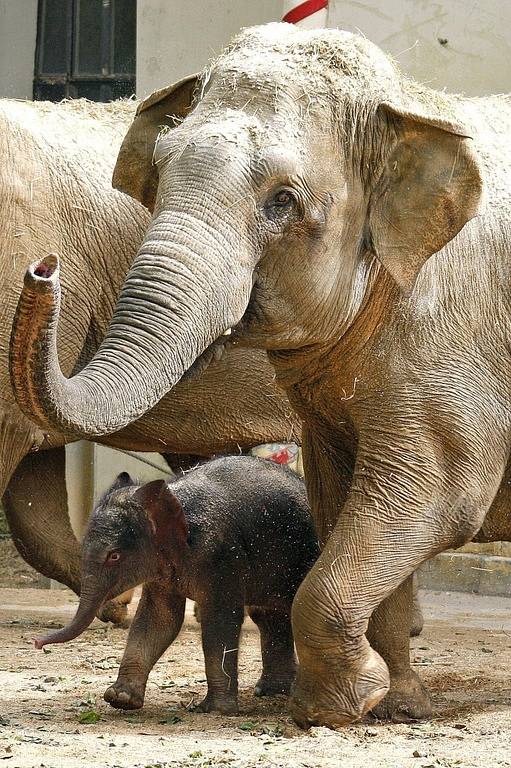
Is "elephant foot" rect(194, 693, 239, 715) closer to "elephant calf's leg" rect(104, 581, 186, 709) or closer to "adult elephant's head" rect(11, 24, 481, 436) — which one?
"elephant calf's leg" rect(104, 581, 186, 709)

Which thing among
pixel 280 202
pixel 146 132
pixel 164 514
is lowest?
pixel 164 514

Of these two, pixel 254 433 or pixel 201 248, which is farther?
pixel 254 433

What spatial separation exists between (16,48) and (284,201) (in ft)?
24.8

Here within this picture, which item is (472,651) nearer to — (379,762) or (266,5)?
(379,762)

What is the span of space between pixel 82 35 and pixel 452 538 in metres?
7.67

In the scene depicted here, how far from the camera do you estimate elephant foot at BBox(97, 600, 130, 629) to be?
8.59 meters

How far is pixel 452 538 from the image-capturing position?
5523mm

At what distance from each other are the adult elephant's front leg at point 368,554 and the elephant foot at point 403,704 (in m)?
0.49

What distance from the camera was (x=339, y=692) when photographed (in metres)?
5.46

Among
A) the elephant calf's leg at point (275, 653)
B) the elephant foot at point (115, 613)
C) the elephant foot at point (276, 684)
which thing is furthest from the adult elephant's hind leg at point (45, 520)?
the elephant foot at point (276, 684)

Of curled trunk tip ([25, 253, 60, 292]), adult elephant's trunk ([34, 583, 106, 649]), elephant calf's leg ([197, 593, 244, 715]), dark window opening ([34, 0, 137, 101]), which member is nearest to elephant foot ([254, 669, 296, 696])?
elephant calf's leg ([197, 593, 244, 715])

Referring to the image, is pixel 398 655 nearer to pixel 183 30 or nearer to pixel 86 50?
pixel 183 30

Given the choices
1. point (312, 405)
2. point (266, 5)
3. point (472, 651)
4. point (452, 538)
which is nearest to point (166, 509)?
point (312, 405)

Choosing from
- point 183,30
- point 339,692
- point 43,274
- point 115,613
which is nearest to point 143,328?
point 43,274
